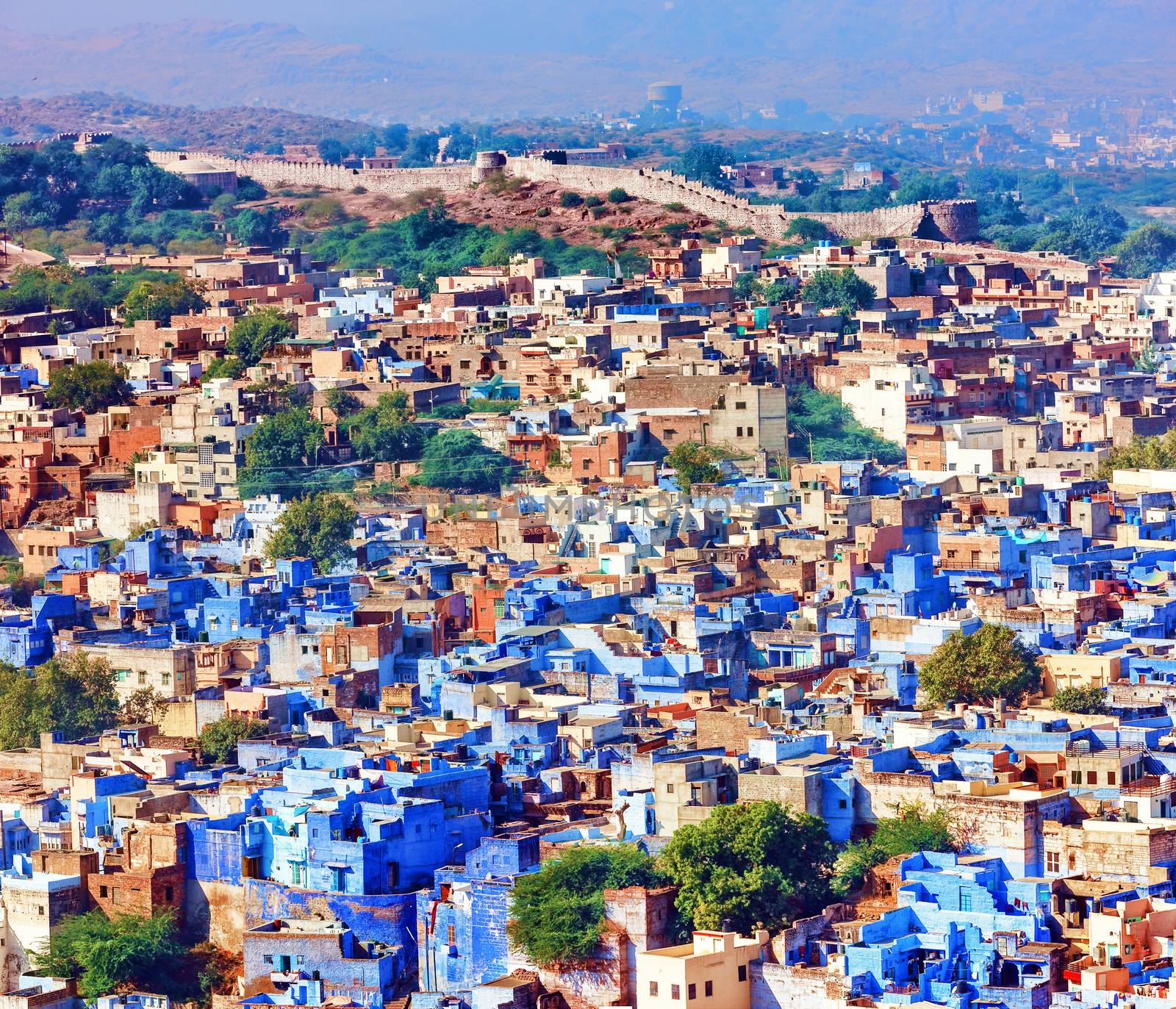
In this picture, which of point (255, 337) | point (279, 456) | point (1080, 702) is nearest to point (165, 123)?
point (255, 337)

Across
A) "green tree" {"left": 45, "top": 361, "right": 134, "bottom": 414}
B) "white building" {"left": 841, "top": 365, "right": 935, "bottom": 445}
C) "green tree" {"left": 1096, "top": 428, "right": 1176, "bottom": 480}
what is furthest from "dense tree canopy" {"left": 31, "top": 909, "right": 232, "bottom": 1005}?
"green tree" {"left": 45, "top": 361, "right": 134, "bottom": 414}

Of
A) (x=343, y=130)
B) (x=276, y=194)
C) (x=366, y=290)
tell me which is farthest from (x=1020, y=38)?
(x=366, y=290)

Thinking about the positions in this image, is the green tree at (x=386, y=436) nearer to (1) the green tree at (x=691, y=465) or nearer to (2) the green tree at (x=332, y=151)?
(1) the green tree at (x=691, y=465)

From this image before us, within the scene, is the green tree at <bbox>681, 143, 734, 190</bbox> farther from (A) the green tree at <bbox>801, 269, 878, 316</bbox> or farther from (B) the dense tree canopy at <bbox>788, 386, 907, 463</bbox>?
(B) the dense tree canopy at <bbox>788, 386, 907, 463</bbox>

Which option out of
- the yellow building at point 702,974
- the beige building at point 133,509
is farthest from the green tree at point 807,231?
the yellow building at point 702,974

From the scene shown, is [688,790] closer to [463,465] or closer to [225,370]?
[463,465]

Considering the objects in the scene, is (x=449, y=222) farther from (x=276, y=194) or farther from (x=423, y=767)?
(x=423, y=767)

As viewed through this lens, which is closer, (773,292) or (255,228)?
(773,292)
